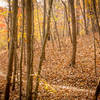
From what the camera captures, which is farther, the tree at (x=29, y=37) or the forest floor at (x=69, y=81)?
the forest floor at (x=69, y=81)

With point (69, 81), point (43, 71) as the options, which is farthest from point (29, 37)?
point (43, 71)

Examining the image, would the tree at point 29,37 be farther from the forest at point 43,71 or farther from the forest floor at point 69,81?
the forest floor at point 69,81

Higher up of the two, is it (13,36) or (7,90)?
(13,36)

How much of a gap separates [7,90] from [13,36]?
3149 mm

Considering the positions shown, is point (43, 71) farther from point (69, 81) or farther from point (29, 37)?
point (29, 37)

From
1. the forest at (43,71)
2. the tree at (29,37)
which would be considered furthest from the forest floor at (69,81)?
the tree at (29,37)

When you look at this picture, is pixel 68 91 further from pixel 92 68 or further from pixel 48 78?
pixel 92 68

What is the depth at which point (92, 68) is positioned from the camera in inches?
425

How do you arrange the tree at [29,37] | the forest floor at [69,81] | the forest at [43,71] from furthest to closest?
the forest floor at [69,81] < the forest at [43,71] < the tree at [29,37]

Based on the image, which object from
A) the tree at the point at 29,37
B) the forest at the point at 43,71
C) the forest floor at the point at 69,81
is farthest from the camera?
the forest floor at the point at 69,81

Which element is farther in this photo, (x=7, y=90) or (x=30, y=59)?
(x=7, y=90)

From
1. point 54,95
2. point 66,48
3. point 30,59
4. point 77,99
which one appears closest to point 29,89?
point 30,59

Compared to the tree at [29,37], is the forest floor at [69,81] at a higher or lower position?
lower

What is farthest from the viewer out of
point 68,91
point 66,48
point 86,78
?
point 66,48
